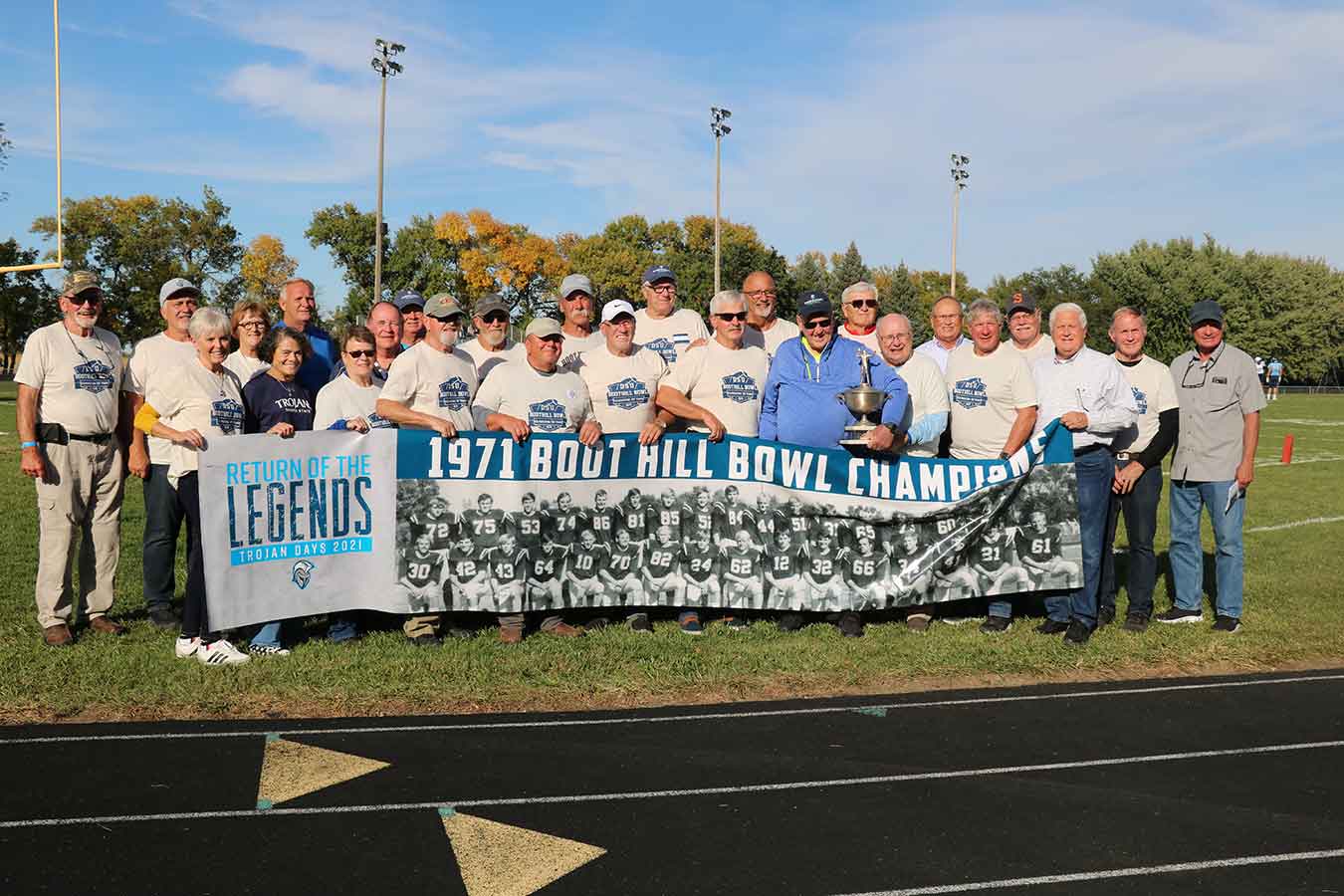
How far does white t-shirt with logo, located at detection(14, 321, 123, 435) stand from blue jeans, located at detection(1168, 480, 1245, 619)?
25.1ft

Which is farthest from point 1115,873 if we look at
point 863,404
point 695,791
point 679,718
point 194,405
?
point 194,405

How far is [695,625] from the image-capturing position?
8.29 meters

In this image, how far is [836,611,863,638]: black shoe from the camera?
27.2 ft

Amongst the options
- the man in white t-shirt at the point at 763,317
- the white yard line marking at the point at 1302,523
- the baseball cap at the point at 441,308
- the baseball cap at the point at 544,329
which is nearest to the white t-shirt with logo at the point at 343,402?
the baseball cap at the point at 441,308

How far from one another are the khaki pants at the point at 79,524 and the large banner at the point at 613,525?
1.10 meters

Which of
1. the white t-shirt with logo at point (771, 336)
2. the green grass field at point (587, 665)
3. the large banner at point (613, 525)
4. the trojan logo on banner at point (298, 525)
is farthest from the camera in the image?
the white t-shirt with logo at point (771, 336)

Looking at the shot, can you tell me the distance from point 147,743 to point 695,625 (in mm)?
3766

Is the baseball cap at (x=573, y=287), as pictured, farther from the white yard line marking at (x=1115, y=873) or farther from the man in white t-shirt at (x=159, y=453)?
the white yard line marking at (x=1115, y=873)

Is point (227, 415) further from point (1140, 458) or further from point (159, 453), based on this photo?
point (1140, 458)

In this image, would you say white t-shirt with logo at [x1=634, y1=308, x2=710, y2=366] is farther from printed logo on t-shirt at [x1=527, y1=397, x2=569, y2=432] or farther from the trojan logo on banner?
the trojan logo on banner

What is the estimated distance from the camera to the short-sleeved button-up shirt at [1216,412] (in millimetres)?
8438

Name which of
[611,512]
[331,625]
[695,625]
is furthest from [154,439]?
[695,625]

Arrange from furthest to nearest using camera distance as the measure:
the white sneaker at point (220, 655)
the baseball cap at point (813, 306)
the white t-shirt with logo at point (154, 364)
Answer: the baseball cap at point (813, 306), the white t-shirt with logo at point (154, 364), the white sneaker at point (220, 655)

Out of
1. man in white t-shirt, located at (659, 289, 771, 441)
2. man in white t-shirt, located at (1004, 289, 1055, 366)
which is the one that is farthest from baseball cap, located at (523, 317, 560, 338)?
man in white t-shirt, located at (1004, 289, 1055, 366)
